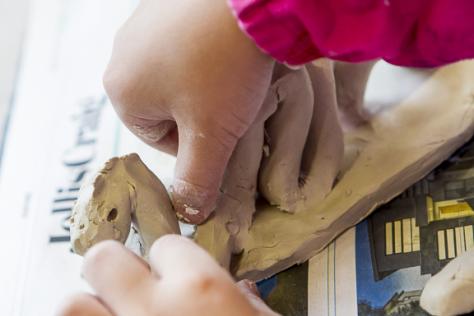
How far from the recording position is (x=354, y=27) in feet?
1.45

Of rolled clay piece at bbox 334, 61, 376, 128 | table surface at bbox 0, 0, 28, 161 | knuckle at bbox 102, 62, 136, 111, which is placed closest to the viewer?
knuckle at bbox 102, 62, 136, 111

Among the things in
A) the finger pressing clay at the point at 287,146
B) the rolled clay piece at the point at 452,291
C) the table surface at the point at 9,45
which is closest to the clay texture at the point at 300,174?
the finger pressing clay at the point at 287,146

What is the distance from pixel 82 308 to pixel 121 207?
10cm

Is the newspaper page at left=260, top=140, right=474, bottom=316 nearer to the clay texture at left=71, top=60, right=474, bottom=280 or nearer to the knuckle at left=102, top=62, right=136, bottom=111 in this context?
the clay texture at left=71, top=60, right=474, bottom=280

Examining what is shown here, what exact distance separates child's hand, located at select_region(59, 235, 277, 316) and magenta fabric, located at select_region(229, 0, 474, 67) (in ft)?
0.47

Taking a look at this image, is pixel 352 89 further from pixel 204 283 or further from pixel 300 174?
pixel 204 283

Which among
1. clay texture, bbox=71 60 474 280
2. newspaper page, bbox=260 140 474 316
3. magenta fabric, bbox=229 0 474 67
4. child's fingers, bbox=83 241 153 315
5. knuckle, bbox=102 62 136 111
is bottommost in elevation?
newspaper page, bbox=260 140 474 316

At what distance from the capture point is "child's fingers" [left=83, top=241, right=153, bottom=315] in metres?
0.43

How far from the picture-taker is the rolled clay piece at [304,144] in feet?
1.92

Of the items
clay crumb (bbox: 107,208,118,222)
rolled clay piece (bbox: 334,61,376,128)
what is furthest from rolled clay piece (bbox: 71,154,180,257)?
rolled clay piece (bbox: 334,61,376,128)

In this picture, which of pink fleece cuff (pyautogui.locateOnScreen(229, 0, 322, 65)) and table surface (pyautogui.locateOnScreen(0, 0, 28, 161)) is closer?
pink fleece cuff (pyautogui.locateOnScreen(229, 0, 322, 65))

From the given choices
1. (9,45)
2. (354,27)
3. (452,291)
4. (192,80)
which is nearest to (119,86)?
(192,80)

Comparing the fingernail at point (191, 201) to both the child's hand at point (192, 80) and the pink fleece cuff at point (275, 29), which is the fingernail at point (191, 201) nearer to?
the child's hand at point (192, 80)

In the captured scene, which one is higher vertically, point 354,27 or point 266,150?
point 354,27
